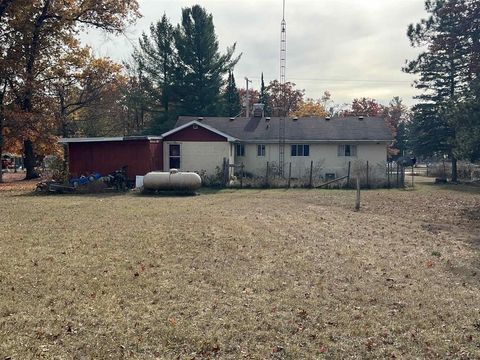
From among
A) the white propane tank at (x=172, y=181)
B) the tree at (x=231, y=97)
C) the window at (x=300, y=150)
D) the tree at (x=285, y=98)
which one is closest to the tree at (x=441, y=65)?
the window at (x=300, y=150)

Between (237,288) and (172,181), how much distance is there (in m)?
14.9

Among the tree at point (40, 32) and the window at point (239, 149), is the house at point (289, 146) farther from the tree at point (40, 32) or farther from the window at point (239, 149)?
the tree at point (40, 32)

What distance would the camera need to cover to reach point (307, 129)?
30625 mm

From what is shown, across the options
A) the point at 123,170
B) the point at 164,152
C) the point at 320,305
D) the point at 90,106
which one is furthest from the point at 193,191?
the point at 90,106

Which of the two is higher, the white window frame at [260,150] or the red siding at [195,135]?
the red siding at [195,135]

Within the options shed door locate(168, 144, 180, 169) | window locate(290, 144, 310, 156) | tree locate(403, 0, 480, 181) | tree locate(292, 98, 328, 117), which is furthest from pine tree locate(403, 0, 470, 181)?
tree locate(292, 98, 328, 117)

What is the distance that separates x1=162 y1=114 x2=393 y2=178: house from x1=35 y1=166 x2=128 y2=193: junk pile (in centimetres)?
460

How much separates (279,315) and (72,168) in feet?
72.0

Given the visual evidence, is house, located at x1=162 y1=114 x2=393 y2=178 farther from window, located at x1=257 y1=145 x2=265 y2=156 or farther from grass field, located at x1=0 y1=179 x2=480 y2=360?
grass field, located at x1=0 y1=179 x2=480 y2=360

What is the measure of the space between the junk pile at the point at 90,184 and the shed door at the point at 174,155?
12.9 feet

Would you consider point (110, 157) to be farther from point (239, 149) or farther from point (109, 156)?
point (239, 149)

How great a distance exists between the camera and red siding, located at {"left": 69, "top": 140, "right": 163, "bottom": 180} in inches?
963

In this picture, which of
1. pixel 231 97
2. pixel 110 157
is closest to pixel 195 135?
pixel 110 157

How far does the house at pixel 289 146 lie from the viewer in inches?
1049
